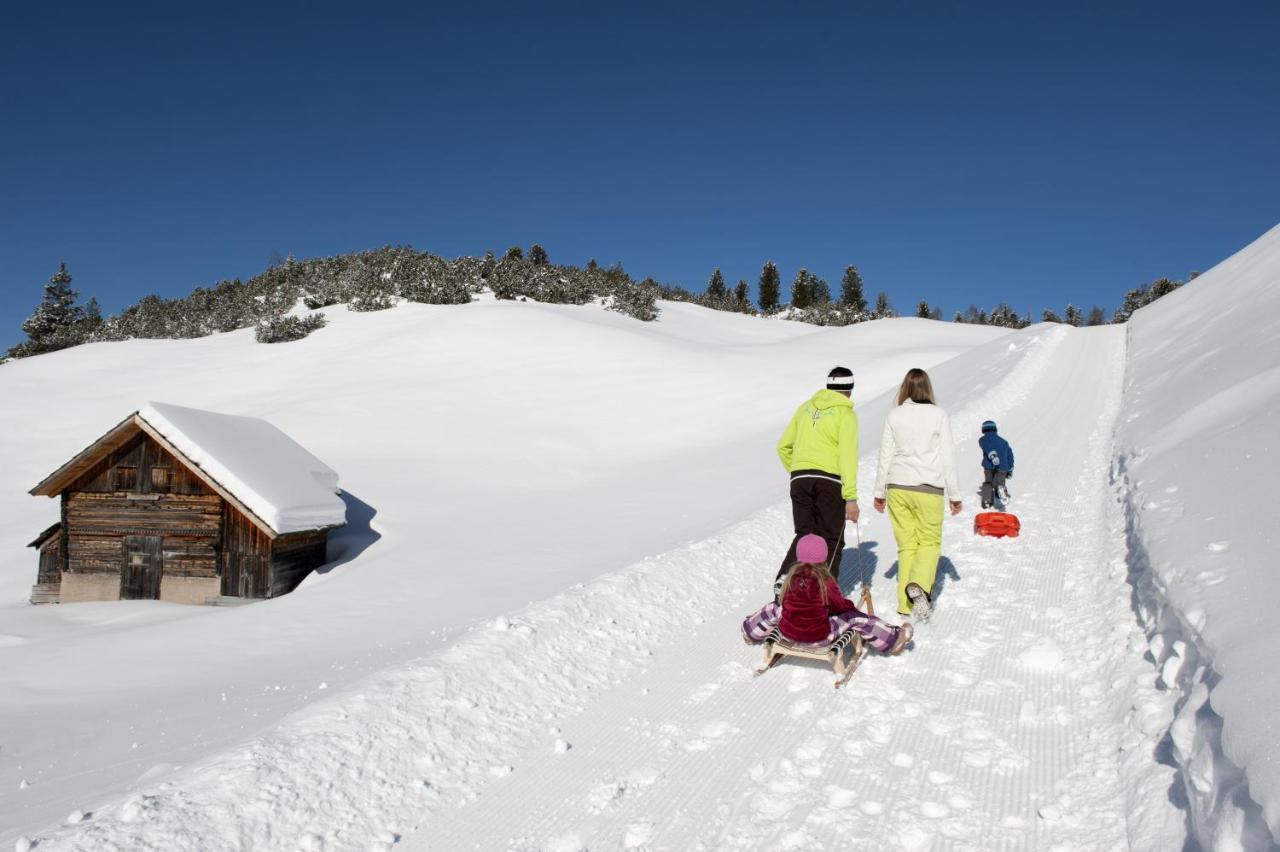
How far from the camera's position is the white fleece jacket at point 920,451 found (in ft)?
23.0

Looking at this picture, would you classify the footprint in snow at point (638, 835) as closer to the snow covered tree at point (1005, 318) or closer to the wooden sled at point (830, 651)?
the wooden sled at point (830, 651)

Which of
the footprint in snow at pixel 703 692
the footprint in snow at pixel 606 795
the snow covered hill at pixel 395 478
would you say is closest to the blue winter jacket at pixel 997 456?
the snow covered hill at pixel 395 478

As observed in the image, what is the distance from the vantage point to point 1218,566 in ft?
17.3

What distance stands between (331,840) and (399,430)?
27163 millimetres

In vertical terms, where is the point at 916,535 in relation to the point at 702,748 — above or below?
above

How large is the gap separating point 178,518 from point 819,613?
673 inches

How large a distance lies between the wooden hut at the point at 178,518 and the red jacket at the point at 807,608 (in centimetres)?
1369

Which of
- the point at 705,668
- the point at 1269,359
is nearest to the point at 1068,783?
the point at 705,668

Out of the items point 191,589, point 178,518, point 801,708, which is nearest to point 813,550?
point 801,708

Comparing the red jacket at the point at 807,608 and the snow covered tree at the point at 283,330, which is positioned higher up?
the snow covered tree at the point at 283,330

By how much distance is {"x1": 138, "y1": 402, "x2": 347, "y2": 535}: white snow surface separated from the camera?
1659cm

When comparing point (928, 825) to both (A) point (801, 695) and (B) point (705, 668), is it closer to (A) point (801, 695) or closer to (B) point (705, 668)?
(A) point (801, 695)

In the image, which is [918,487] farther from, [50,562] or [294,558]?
[50,562]

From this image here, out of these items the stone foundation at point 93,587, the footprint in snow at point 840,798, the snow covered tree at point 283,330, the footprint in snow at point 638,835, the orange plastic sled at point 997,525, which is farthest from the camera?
the snow covered tree at point 283,330
